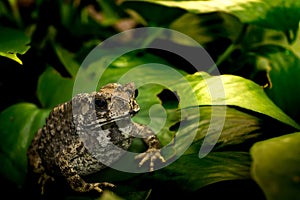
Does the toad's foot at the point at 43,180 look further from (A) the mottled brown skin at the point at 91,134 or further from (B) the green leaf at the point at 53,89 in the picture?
(B) the green leaf at the point at 53,89

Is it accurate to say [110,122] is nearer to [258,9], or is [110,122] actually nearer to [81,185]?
[81,185]

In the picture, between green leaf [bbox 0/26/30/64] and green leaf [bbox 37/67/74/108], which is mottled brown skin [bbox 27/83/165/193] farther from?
green leaf [bbox 0/26/30/64]

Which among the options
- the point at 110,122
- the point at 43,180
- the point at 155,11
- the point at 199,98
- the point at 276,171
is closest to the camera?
the point at 276,171

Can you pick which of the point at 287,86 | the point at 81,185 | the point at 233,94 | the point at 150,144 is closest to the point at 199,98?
the point at 233,94

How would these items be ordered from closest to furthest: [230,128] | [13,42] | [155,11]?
[230,128] → [13,42] → [155,11]

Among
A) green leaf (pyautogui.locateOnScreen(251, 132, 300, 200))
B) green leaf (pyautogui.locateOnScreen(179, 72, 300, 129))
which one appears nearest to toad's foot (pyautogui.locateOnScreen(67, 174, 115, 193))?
green leaf (pyautogui.locateOnScreen(179, 72, 300, 129))

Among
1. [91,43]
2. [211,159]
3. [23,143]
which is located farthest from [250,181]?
[91,43]

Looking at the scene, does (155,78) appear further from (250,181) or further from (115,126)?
(250,181)
